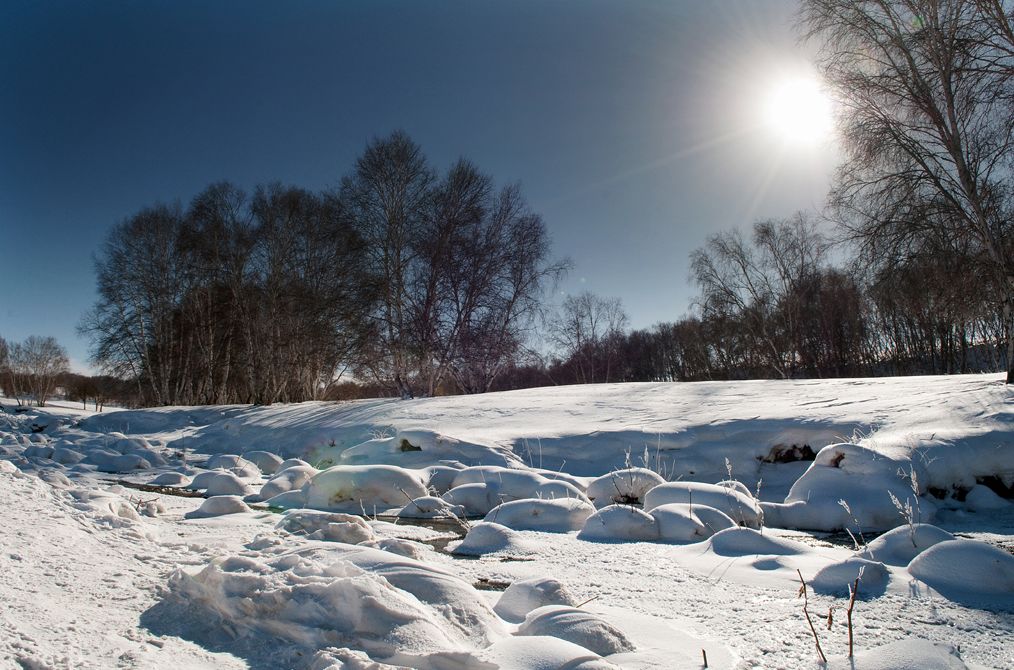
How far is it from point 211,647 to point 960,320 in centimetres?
1193

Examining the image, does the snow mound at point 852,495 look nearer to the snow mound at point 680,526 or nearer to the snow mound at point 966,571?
the snow mound at point 680,526

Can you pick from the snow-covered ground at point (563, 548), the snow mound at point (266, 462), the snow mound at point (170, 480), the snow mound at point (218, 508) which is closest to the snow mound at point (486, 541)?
the snow-covered ground at point (563, 548)

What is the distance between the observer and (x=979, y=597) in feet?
7.89

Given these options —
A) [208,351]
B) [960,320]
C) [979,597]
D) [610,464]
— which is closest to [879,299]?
[960,320]

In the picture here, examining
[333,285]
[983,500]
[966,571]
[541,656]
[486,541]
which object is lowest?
[983,500]

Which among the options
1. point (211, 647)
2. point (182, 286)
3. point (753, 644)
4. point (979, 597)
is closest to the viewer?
point (211, 647)

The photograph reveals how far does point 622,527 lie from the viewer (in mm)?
3902

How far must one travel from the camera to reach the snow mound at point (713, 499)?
4184 mm

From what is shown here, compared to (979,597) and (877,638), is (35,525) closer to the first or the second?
(877,638)

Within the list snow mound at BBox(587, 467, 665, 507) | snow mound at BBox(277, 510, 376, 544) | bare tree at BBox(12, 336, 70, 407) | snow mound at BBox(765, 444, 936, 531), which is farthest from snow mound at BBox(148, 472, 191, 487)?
bare tree at BBox(12, 336, 70, 407)

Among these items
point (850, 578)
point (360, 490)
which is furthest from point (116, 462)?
point (850, 578)

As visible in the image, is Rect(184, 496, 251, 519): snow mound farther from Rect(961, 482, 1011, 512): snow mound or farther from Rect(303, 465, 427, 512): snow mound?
Rect(961, 482, 1011, 512): snow mound

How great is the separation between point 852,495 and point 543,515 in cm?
266

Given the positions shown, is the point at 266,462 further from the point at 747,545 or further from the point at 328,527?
the point at 747,545
